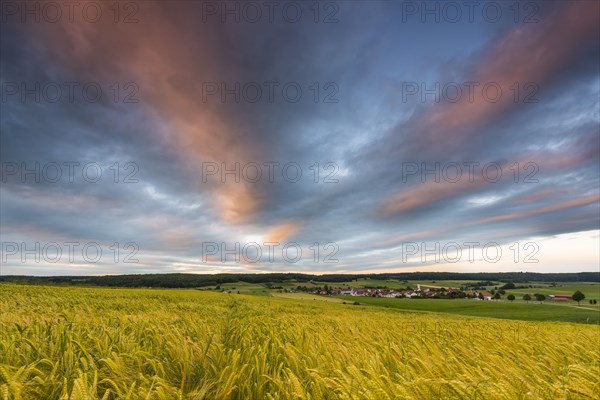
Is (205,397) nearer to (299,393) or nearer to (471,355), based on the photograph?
(299,393)

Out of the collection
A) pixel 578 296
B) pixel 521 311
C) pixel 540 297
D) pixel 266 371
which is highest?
pixel 266 371

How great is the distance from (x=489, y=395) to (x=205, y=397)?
2253 millimetres

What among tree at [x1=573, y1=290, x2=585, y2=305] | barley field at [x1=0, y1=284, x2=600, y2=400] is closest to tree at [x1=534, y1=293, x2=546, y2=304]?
tree at [x1=573, y1=290, x2=585, y2=305]

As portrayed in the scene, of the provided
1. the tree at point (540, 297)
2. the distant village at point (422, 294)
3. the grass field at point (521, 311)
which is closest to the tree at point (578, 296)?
the tree at point (540, 297)

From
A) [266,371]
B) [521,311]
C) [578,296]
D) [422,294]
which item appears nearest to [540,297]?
[578,296]

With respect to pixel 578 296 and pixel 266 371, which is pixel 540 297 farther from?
pixel 266 371

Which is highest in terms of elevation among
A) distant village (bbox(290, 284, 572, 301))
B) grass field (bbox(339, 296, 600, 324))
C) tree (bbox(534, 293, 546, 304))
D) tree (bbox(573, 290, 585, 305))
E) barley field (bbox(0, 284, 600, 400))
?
barley field (bbox(0, 284, 600, 400))

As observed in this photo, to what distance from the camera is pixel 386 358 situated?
3979mm

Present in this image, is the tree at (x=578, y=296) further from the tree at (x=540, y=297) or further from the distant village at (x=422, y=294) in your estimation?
the distant village at (x=422, y=294)

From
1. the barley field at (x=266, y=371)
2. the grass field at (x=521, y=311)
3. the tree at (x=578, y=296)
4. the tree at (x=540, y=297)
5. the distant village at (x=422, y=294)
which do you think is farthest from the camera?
the distant village at (x=422, y=294)

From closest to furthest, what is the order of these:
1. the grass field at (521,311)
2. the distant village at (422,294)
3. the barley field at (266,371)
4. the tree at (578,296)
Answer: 1. the barley field at (266,371)
2. the grass field at (521,311)
3. the tree at (578,296)
4. the distant village at (422,294)

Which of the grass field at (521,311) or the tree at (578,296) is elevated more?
the grass field at (521,311)

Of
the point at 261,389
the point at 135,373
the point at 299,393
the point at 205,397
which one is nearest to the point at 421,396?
the point at 299,393

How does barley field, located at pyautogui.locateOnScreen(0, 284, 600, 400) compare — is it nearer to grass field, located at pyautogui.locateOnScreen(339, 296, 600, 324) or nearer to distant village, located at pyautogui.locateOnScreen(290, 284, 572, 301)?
grass field, located at pyautogui.locateOnScreen(339, 296, 600, 324)
